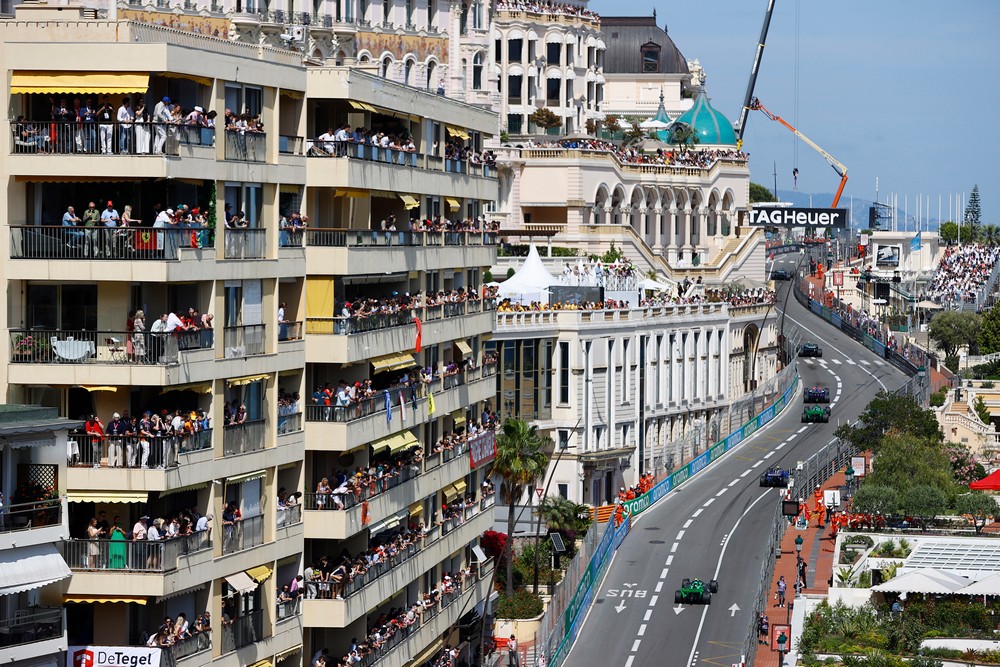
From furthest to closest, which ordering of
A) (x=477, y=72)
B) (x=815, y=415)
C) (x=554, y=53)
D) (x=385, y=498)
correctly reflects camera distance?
1. (x=554, y=53)
2. (x=477, y=72)
3. (x=815, y=415)
4. (x=385, y=498)

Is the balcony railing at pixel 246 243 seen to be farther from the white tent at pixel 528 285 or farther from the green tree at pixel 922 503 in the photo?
the white tent at pixel 528 285

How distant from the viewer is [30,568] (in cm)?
3862

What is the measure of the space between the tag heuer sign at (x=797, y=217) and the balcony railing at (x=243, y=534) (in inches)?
4969

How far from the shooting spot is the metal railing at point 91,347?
4156 centimetres

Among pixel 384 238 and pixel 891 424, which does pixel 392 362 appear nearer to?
pixel 384 238

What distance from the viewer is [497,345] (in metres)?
104

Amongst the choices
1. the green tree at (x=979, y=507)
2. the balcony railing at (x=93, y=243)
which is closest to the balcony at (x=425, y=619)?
the balcony railing at (x=93, y=243)

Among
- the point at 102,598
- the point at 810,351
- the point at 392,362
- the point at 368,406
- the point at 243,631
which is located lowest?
the point at 810,351

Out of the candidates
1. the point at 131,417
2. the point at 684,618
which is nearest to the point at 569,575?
the point at 684,618

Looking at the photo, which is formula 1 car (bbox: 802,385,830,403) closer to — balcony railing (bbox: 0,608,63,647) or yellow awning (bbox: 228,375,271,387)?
yellow awning (bbox: 228,375,271,387)

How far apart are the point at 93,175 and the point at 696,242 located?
122707 millimetres

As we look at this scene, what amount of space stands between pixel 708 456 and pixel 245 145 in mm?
76421

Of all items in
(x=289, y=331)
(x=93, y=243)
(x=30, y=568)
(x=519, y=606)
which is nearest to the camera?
(x=30, y=568)

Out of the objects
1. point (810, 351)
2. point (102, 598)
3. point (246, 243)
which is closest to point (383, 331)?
point (246, 243)
